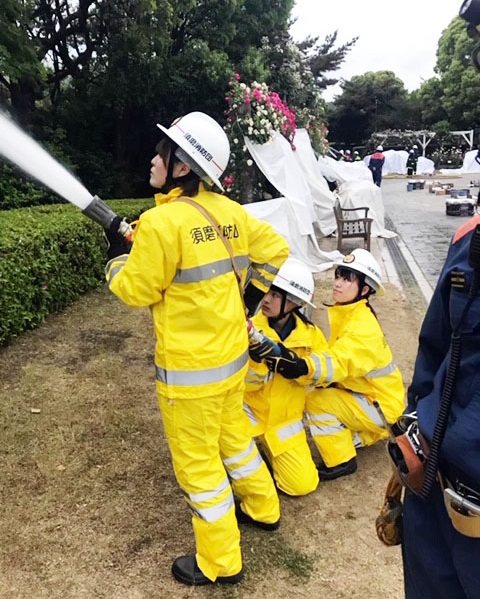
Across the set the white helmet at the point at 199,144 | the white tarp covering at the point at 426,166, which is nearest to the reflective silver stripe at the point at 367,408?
the white helmet at the point at 199,144

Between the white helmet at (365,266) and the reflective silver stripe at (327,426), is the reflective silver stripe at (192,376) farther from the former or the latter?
the white helmet at (365,266)

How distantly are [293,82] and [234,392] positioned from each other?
12.8m

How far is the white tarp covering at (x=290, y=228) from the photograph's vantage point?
773 centimetres

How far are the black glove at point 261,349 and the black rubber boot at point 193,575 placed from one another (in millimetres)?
1095

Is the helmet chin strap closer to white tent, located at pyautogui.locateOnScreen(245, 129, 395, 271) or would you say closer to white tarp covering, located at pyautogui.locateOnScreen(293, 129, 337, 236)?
white tent, located at pyautogui.locateOnScreen(245, 129, 395, 271)

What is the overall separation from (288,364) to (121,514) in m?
1.28

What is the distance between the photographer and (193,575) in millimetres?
2730

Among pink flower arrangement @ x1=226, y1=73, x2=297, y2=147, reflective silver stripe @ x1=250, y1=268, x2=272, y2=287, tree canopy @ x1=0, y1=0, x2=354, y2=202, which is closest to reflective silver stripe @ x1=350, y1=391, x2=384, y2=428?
reflective silver stripe @ x1=250, y1=268, x2=272, y2=287

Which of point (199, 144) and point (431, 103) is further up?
point (431, 103)

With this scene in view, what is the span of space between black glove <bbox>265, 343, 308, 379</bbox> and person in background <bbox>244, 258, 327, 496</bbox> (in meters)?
0.08

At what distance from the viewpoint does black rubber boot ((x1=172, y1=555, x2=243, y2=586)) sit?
107 inches

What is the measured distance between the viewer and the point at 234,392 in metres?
2.75

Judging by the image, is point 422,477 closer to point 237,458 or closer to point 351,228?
point 237,458

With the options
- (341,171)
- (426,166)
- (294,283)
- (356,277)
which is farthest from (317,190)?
(426,166)
